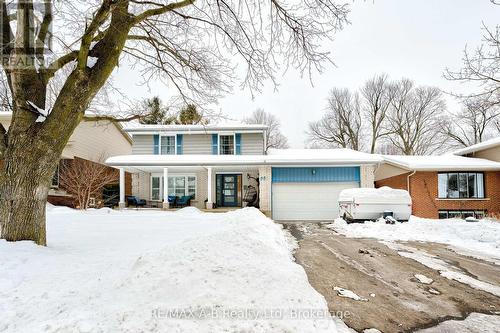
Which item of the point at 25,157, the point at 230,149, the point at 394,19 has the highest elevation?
the point at 394,19

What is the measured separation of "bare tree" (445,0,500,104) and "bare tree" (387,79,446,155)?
22.3 m

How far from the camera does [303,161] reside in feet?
50.4

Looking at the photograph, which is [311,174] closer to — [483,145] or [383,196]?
[383,196]

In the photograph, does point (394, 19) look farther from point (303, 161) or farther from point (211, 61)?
point (303, 161)

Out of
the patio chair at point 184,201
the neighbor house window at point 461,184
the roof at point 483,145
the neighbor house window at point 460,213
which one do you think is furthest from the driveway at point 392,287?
the roof at point 483,145

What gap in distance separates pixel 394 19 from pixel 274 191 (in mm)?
10546

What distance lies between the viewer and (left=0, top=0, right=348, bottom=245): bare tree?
4254mm

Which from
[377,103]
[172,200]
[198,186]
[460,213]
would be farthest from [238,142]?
[377,103]

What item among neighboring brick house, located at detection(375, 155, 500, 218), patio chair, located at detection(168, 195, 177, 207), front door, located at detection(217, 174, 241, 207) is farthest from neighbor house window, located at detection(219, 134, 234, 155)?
neighboring brick house, located at detection(375, 155, 500, 218)

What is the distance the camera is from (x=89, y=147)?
19078mm

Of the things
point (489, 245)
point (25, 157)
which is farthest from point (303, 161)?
point (25, 157)

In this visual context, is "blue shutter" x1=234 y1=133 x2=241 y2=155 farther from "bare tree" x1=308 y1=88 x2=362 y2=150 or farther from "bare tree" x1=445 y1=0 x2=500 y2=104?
"bare tree" x1=308 y1=88 x2=362 y2=150

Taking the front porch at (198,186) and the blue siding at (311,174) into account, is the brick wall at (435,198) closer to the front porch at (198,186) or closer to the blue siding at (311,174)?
the blue siding at (311,174)

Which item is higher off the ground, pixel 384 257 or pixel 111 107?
pixel 111 107
